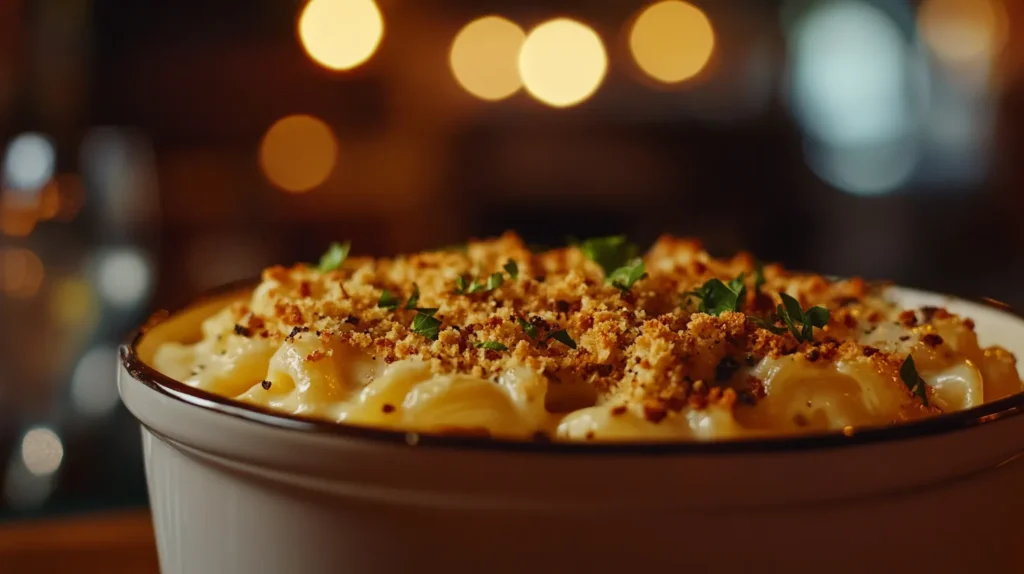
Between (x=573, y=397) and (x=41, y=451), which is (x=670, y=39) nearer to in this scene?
(x=41, y=451)

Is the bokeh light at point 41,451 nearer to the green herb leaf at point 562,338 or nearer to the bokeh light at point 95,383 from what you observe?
the bokeh light at point 95,383

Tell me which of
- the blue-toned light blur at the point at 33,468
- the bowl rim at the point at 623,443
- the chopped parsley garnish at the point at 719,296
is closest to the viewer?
the bowl rim at the point at 623,443

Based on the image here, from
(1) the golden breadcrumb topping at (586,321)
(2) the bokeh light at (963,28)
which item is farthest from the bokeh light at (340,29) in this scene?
(2) the bokeh light at (963,28)

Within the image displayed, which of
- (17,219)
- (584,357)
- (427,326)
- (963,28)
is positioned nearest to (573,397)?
(584,357)

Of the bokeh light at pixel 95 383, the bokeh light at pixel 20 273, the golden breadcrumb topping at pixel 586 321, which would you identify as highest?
the golden breadcrumb topping at pixel 586 321

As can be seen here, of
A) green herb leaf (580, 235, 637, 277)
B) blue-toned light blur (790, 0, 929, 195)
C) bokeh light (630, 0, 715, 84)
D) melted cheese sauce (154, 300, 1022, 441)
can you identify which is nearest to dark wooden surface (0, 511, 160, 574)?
melted cheese sauce (154, 300, 1022, 441)

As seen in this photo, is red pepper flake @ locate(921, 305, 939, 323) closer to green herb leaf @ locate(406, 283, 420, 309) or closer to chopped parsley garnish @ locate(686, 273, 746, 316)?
chopped parsley garnish @ locate(686, 273, 746, 316)

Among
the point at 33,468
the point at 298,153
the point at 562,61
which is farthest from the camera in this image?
the point at 298,153
